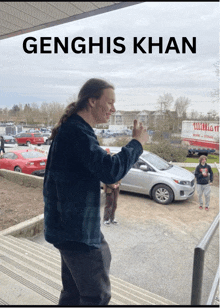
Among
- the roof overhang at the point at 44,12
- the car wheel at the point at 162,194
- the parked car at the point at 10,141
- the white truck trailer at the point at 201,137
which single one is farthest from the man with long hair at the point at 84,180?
the parked car at the point at 10,141

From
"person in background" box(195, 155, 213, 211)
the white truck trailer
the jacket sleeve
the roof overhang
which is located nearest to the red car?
"person in background" box(195, 155, 213, 211)

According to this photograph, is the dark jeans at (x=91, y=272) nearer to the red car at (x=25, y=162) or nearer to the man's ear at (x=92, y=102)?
the man's ear at (x=92, y=102)

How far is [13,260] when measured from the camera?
222 cm

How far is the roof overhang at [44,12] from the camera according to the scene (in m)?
1.64

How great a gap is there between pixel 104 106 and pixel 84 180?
0.33 m

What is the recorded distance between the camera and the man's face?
42.3 inches

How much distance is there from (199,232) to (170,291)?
1869 mm

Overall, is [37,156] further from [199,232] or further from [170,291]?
[170,291]

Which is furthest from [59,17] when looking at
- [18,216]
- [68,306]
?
[18,216]

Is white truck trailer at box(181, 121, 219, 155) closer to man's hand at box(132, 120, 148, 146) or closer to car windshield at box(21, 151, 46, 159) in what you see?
car windshield at box(21, 151, 46, 159)

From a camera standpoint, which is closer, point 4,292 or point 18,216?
point 4,292

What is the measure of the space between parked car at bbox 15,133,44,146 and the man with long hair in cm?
1966

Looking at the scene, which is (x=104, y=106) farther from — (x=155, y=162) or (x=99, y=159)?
(x=155, y=162)

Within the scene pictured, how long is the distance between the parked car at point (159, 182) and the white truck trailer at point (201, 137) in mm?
8955
